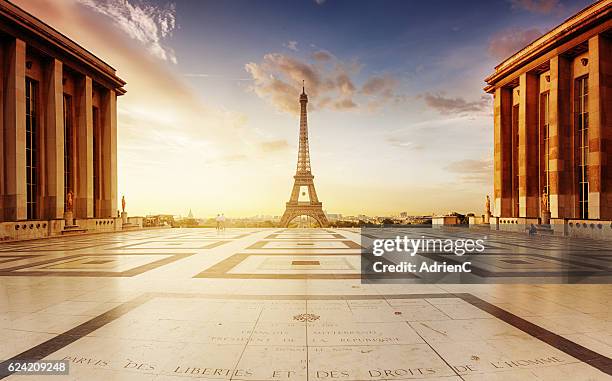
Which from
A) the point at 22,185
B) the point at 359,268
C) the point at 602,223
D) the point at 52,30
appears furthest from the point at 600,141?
the point at 52,30

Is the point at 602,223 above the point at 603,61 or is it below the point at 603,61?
below

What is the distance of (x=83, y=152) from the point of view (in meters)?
37.1

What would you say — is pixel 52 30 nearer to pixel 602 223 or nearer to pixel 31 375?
pixel 31 375

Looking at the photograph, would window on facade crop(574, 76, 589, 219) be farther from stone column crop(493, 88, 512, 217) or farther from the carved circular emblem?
the carved circular emblem

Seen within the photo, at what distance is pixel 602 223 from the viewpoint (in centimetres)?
2402

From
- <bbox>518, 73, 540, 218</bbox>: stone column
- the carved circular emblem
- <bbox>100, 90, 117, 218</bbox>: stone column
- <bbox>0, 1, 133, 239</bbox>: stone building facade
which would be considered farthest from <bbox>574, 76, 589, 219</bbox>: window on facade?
<bbox>100, 90, 117, 218</bbox>: stone column

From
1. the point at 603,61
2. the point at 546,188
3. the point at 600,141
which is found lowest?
the point at 546,188

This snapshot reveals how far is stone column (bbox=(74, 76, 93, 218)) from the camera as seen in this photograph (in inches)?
1452

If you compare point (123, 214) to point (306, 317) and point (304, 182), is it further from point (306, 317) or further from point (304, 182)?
point (304, 182)

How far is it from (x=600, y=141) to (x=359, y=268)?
29.4 m

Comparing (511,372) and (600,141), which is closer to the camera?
(511,372)

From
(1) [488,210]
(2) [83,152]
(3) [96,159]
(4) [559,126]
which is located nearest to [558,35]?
(4) [559,126]

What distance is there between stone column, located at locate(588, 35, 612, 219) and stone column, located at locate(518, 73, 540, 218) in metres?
8.59

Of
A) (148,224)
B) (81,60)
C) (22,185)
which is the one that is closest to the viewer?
(22,185)
